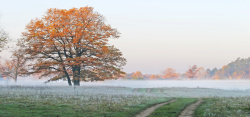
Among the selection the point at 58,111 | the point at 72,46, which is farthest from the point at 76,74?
the point at 58,111

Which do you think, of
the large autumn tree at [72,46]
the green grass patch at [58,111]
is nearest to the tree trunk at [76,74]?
the large autumn tree at [72,46]

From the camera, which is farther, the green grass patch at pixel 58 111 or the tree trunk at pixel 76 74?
the tree trunk at pixel 76 74

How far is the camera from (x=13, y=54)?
177 ft

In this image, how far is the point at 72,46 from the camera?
54438 millimetres

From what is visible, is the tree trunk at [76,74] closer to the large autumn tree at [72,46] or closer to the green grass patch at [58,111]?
the large autumn tree at [72,46]

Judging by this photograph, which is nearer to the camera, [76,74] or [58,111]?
[58,111]

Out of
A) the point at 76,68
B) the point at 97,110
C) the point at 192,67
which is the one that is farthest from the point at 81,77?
the point at 192,67

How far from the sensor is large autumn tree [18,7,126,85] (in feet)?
178

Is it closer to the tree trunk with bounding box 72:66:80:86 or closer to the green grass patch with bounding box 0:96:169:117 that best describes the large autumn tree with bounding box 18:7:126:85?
the tree trunk with bounding box 72:66:80:86

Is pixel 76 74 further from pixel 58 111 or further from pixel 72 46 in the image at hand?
pixel 58 111

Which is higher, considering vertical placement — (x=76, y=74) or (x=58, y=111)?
(x=76, y=74)

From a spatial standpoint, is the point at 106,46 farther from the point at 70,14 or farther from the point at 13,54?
the point at 13,54

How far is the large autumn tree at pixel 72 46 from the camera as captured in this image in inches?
2132

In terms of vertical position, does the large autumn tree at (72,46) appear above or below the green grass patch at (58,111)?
above
